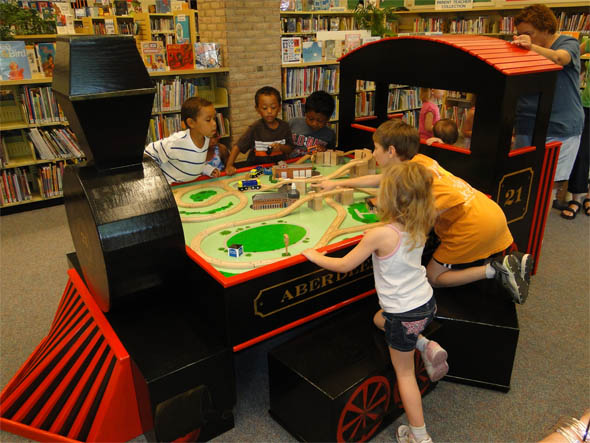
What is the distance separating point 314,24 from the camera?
9438 millimetres

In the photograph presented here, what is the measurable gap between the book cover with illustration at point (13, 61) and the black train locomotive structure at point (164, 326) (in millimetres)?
2961

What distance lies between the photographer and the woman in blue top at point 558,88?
3.17 m

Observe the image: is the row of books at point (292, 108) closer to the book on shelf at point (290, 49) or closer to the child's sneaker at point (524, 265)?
the book on shelf at point (290, 49)

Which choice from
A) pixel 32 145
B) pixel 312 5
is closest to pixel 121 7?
pixel 312 5

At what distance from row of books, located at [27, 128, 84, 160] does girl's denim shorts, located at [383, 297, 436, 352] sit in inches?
163

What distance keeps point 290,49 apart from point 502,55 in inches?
131

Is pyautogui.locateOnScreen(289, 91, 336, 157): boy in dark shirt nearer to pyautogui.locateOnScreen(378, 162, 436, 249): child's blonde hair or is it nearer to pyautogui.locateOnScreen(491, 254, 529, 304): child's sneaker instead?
pyautogui.locateOnScreen(491, 254, 529, 304): child's sneaker

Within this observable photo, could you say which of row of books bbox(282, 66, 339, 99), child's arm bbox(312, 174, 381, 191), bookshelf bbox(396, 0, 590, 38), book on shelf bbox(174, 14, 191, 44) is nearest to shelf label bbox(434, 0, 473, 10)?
bookshelf bbox(396, 0, 590, 38)

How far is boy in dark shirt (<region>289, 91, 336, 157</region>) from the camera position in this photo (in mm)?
3879

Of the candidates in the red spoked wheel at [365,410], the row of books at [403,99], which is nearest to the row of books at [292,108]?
the row of books at [403,99]

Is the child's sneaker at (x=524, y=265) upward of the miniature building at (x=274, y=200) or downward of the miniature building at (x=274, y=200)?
downward

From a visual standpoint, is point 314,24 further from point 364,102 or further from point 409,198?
point 409,198

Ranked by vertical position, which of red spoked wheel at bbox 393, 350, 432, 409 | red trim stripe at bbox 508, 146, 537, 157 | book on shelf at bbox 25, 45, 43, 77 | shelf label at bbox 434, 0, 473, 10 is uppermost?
shelf label at bbox 434, 0, 473, 10

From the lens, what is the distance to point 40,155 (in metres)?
4.80
